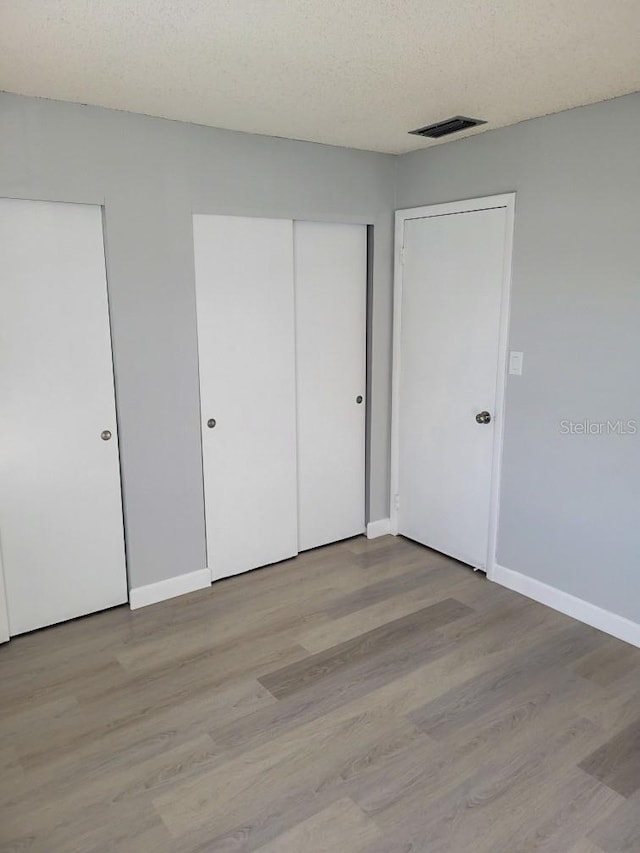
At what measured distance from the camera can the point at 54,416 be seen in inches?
117

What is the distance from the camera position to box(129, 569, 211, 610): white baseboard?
10.9 ft

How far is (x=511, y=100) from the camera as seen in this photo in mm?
2750

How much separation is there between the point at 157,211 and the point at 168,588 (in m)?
1.95

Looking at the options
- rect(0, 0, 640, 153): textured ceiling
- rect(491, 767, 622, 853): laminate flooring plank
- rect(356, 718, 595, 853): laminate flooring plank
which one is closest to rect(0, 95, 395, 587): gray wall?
rect(0, 0, 640, 153): textured ceiling

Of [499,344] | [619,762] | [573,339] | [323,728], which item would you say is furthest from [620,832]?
[499,344]

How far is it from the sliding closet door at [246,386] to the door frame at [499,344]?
75 centimetres

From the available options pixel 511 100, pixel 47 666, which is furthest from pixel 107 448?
pixel 511 100

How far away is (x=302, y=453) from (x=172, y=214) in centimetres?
156

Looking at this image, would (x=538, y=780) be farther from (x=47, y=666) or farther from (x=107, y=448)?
(x=107, y=448)

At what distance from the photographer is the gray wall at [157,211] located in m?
2.79

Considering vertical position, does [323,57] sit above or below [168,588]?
above

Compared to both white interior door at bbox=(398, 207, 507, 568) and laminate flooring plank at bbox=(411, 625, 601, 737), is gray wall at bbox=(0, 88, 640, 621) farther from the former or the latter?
laminate flooring plank at bbox=(411, 625, 601, 737)

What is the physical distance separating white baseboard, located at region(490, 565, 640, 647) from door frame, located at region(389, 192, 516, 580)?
119 mm

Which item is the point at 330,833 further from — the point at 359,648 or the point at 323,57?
the point at 323,57
